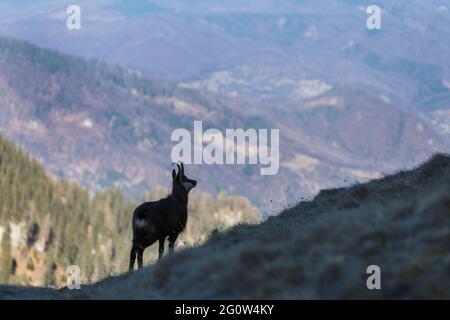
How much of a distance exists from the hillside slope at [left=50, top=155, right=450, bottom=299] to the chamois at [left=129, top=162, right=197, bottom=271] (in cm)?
761

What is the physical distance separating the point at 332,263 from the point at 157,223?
12.9 m

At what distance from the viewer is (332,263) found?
1512 cm

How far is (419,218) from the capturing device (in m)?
16.3

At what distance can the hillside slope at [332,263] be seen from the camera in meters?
14.3

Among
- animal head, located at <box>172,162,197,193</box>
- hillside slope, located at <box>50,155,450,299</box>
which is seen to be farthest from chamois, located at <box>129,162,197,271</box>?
hillside slope, located at <box>50,155,450,299</box>

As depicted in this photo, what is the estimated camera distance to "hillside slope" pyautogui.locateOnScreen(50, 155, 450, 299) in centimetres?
1432

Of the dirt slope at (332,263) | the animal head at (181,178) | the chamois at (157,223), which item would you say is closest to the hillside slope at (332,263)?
the dirt slope at (332,263)

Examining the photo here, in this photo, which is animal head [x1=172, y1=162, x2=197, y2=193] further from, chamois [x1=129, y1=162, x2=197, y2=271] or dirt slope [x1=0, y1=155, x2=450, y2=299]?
dirt slope [x1=0, y1=155, x2=450, y2=299]

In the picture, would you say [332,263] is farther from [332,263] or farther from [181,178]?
[181,178]

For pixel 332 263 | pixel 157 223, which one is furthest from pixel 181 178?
pixel 332 263

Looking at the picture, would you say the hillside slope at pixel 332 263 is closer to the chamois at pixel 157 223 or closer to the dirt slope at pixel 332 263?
the dirt slope at pixel 332 263
